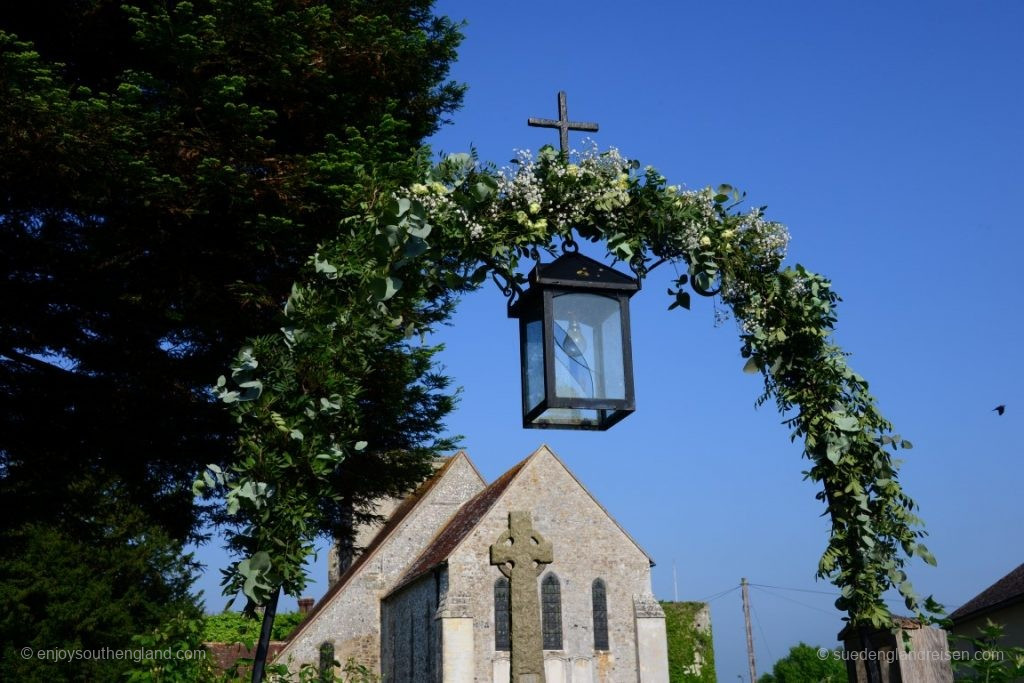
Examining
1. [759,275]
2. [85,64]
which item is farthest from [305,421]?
[85,64]

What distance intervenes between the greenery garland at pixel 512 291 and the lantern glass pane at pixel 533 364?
15.3 inches

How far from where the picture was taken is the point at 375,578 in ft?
100

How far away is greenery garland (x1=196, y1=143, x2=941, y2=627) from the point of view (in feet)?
15.6

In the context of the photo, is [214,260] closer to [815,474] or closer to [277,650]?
[815,474]

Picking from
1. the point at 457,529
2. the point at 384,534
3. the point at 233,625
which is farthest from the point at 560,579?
the point at 233,625

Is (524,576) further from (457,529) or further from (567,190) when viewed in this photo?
(457,529)

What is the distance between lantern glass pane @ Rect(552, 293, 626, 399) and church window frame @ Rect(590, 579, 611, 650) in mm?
22126

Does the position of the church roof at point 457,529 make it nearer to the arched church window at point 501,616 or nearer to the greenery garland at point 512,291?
the arched church window at point 501,616

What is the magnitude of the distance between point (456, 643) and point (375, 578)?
719 centimetres

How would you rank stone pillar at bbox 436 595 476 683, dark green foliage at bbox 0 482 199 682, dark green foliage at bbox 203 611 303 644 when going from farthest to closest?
1. dark green foliage at bbox 203 611 303 644
2. stone pillar at bbox 436 595 476 683
3. dark green foliage at bbox 0 482 199 682

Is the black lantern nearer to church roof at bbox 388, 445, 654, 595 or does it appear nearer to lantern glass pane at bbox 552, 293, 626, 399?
lantern glass pane at bbox 552, 293, 626, 399

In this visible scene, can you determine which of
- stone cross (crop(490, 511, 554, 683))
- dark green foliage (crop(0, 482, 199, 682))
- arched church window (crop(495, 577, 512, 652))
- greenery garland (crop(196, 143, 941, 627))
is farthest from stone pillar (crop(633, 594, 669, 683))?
greenery garland (crop(196, 143, 941, 627))

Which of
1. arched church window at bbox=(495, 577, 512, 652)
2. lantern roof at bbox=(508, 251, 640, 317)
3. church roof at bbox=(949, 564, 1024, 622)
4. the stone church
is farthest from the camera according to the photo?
arched church window at bbox=(495, 577, 512, 652)

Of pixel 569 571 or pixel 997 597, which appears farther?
pixel 569 571
